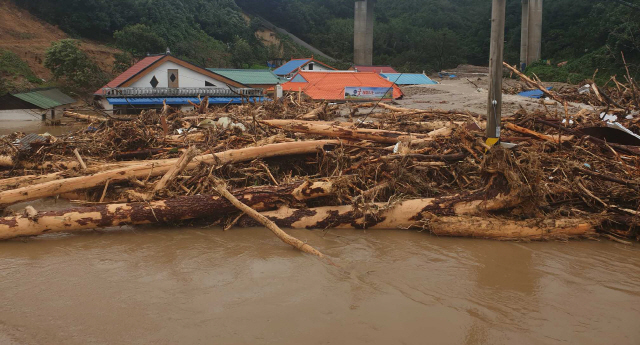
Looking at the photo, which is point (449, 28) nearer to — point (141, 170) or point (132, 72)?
point (132, 72)

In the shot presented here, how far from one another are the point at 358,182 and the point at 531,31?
41.1 m

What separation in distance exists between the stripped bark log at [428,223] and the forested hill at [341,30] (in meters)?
24.9

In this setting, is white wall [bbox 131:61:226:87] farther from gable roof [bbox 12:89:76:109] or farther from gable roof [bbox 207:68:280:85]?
gable roof [bbox 12:89:76:109]

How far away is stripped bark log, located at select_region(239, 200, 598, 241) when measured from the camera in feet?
18.8

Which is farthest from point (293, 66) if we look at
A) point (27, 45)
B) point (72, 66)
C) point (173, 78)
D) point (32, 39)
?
point (32, 39)

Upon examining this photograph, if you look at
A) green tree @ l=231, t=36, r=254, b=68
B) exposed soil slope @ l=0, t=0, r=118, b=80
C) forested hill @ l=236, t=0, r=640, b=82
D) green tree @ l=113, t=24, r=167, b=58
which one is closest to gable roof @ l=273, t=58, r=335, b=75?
green tree @ l=231, t=36, r=254, b=68

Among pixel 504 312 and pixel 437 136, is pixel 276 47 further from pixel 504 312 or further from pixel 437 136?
pixel 504 312

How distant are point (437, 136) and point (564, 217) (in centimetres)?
226

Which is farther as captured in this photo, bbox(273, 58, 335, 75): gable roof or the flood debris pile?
bbox(273, 58, 335, 75): gable roof

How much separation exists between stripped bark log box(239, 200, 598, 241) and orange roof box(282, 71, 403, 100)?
12.9 m

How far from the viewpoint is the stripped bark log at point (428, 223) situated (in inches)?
225

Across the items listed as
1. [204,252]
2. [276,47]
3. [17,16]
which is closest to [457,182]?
[204,252]

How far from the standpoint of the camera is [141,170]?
6.80m

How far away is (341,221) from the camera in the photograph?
6.04 metres
